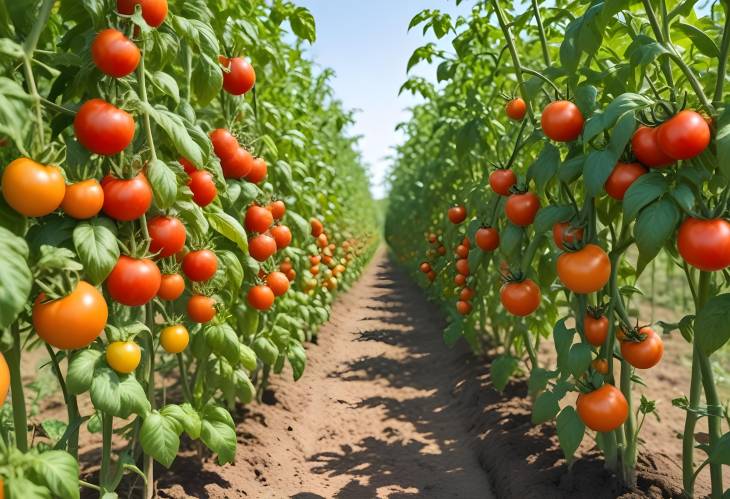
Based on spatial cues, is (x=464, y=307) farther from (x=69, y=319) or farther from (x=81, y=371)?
(x=69, y=319)

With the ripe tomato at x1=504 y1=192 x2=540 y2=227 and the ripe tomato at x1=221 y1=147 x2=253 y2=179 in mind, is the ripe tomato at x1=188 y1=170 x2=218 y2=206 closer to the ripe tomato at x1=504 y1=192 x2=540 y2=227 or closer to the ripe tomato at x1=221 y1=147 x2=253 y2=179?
the ripe tomato at x1=221 y1=147 x2=253 y2=179

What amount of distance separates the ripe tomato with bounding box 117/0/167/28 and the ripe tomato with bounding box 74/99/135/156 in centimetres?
32

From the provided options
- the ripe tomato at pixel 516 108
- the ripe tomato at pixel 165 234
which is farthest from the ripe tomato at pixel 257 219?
the ripe tomato at pixel 516 108

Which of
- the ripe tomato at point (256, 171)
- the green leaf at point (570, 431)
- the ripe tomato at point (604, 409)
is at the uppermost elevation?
the ripe tomato at point (256, 171)

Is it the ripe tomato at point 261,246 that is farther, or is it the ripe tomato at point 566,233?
the ripe tomato at point 261,246

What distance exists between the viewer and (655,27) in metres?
A: 1.79


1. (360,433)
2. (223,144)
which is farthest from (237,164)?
(360,433)

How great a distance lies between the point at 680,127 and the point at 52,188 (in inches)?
63.5

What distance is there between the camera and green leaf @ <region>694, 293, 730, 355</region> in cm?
153

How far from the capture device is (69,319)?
1.27m

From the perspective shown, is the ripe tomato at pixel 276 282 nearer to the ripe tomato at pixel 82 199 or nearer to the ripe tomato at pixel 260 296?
the ripe tomato at pixel 260 296

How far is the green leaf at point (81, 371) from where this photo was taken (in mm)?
1450

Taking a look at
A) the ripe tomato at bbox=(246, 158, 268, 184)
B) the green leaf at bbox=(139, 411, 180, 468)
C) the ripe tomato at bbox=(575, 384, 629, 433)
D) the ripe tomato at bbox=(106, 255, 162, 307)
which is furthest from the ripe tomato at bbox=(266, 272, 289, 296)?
the ripe tomato at bbox=(575, 384, 629, 433)

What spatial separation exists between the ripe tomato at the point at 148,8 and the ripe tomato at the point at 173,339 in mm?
1056
